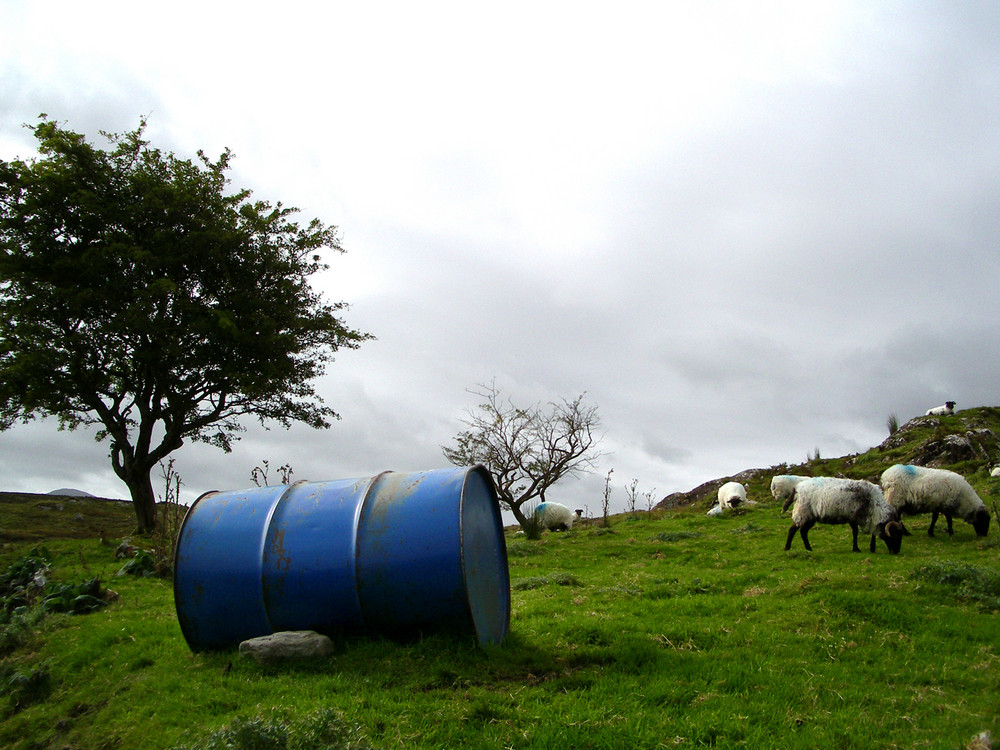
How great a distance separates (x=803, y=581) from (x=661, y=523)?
1462cm

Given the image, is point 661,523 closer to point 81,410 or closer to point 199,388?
point 199,388

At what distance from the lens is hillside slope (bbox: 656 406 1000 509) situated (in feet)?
89.1

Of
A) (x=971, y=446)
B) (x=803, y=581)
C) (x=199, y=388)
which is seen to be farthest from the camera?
(x=971, y=446)

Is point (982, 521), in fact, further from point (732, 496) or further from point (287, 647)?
point (287, 647)

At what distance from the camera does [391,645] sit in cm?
777

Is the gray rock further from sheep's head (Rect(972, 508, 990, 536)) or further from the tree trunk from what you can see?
the tree trunk

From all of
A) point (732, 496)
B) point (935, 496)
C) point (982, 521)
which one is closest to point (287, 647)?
point (935, 496)

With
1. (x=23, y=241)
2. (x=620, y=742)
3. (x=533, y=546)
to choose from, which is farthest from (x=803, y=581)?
(x=23, y=241)

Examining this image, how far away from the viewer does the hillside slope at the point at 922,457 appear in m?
27.2

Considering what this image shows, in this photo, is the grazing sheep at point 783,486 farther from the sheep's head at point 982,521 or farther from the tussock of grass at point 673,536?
the sheep's head at point 982,521

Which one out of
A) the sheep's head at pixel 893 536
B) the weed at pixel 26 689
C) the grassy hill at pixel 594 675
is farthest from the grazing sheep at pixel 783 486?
the weed at pixel 26 689

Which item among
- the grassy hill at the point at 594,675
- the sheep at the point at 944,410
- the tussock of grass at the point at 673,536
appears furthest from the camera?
the sheep at the point at 944,410

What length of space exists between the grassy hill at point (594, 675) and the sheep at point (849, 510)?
7.27 ft

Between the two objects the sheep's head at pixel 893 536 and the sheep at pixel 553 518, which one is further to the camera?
the sheep at pixel 553 518
